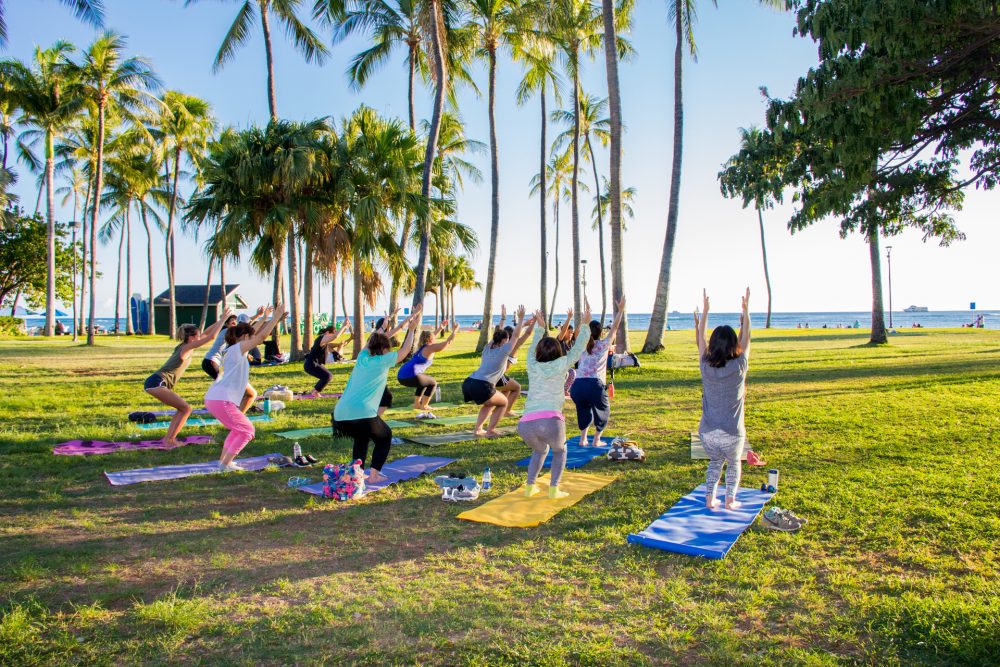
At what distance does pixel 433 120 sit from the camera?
18.8m

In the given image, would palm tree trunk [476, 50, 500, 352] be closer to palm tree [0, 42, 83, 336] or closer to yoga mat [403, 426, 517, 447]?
yoga mat [403, 426, 517, 447]

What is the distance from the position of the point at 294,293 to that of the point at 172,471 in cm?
1385

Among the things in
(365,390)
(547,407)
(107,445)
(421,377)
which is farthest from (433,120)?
(547,407)

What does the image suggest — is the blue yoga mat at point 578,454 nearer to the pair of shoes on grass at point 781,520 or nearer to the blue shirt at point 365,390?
the blue shirt at point 365,390

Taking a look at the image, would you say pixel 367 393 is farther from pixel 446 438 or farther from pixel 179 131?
pixel 179 131

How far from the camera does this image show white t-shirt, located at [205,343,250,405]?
7137 mm

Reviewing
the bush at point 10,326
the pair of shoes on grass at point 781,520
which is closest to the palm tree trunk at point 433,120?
the pair of shoes on grass at point 781,520

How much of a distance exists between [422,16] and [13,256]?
3196cm

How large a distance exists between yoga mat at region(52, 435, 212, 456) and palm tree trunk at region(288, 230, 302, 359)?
11.6 m

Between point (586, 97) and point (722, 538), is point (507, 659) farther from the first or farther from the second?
point (586, 97)

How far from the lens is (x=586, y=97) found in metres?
31.2

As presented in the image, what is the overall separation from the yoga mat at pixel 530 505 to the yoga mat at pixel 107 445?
5049 millimetres

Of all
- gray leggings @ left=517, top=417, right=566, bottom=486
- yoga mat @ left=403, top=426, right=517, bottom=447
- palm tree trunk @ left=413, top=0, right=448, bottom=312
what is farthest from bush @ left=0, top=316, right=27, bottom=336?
gray leggings @ left=517, top=417, right=566, bottom=486

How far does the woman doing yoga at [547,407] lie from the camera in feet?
19.6
